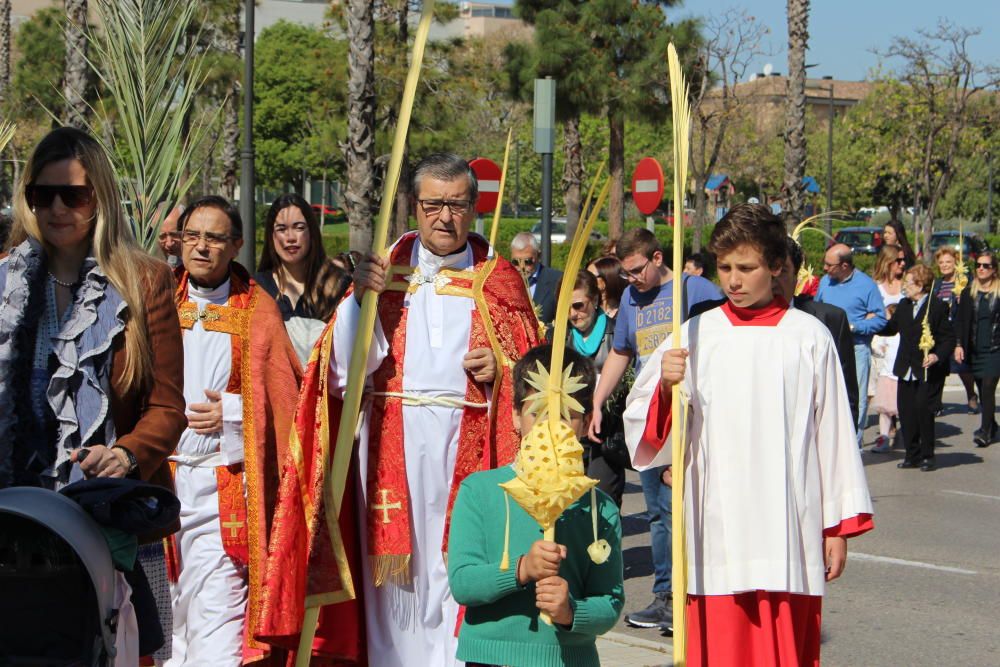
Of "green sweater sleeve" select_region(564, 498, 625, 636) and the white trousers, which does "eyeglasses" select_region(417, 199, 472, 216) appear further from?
"green sweater sleeve" select_region(564, 498, 625, 636)

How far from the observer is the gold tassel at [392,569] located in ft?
16.9

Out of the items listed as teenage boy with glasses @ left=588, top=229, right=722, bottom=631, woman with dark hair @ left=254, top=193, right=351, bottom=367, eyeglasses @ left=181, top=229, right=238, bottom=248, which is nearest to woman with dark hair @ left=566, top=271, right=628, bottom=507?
teenage boy with glasses @ left=588, top=229, right=722, bottom=631

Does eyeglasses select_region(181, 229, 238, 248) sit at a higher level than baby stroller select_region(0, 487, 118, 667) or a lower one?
higher

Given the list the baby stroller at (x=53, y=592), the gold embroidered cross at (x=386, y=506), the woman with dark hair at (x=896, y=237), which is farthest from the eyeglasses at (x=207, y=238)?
the woman with dark hair at (x=896, y=237)

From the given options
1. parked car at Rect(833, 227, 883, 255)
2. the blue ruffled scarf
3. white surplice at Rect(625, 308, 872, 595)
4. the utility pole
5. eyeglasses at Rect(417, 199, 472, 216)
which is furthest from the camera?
parked car at Rect(833, 227, 883, 255)

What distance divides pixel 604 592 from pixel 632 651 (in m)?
3.03

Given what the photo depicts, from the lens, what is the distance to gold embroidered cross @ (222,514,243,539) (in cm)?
556

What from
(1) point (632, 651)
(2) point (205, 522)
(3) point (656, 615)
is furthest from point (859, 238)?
(2) point (205, 522)

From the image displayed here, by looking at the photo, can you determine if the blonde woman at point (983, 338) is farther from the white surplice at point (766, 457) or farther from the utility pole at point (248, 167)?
the white surplice at point (766, 457)

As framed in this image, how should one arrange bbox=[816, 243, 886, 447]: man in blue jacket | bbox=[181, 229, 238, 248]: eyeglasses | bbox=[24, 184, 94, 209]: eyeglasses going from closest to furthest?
bbox=[24, 184, 94, 209]: eyeglasses → bbox=[181, 229, 238, 248]: eyeglasses → bbox=[816, 243, 886, 447]: man in blue jacket

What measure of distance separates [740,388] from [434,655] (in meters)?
1.54

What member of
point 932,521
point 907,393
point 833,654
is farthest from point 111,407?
point 907,393

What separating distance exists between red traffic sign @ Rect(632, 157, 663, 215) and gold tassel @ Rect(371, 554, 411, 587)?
9109 millimetres

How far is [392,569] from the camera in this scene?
518 centimetres
